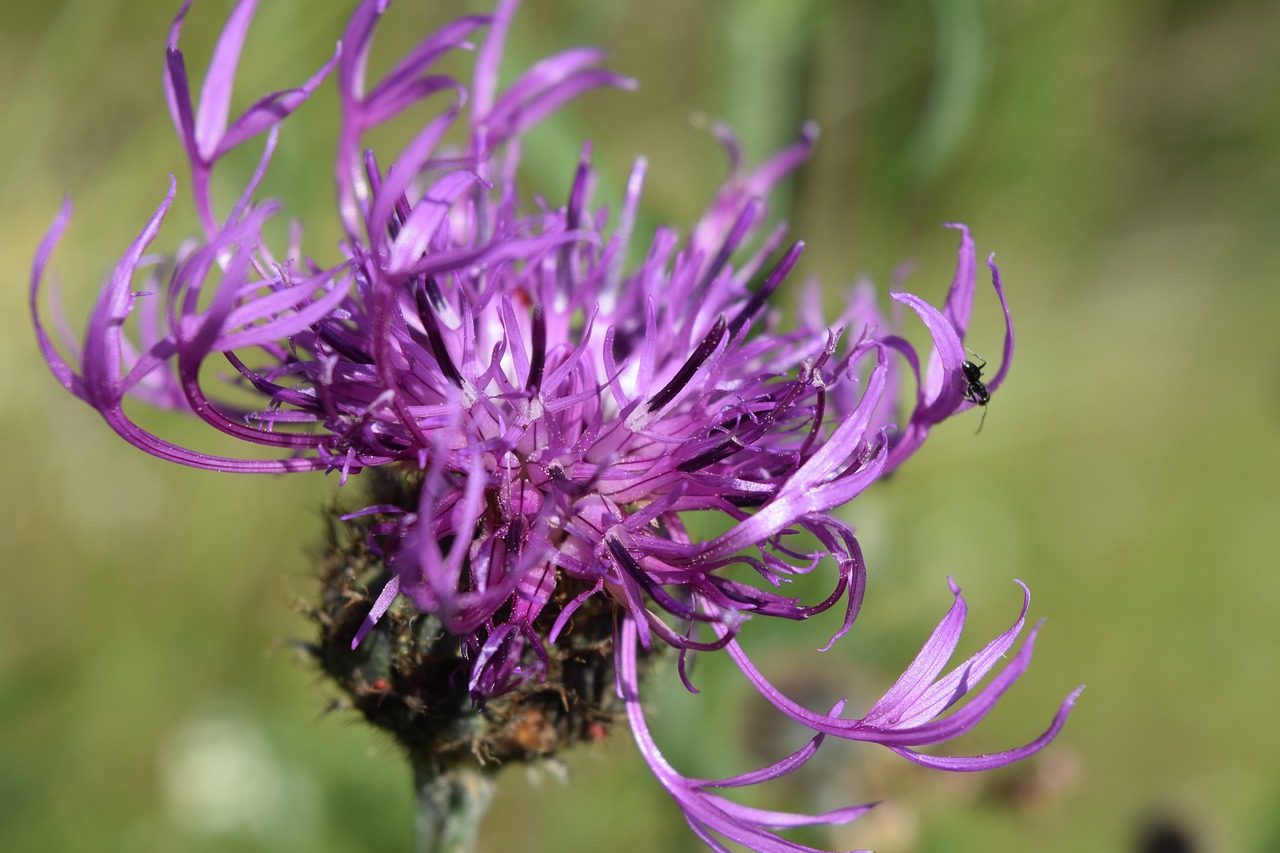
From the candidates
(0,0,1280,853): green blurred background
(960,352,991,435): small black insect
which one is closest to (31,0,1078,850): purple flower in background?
(960,352,991,435): small black insect

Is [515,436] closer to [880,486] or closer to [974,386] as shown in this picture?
[974,386]

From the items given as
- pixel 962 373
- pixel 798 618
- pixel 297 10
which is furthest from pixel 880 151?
pixel 798 618

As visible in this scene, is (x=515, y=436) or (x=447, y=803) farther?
(x=447, y=803)

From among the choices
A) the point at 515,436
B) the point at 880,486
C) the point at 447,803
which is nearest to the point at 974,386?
the point at 880,486

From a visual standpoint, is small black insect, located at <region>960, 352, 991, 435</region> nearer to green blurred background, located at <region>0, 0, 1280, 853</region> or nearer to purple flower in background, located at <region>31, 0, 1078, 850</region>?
purple flower in background, located at <region>31, 0, 1078, 850</region>

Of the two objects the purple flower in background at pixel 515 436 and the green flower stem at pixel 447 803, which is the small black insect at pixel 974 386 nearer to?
the purple flower in background at pixel 515 436

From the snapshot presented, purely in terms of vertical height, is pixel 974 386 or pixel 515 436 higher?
pixel 974 386
